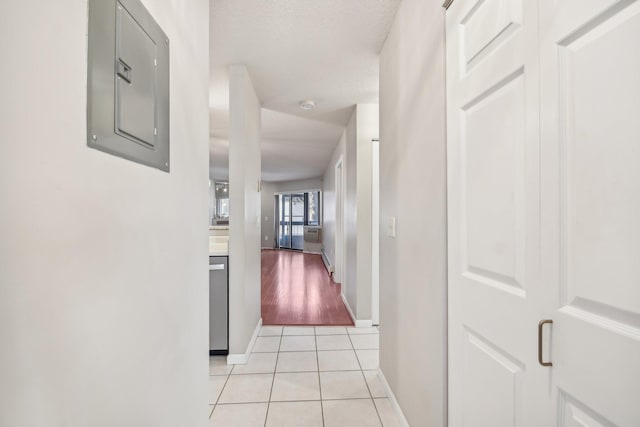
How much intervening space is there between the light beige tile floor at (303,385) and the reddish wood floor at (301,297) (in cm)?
51

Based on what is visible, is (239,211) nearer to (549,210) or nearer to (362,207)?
(362,207)

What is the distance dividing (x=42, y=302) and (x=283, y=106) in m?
3.32

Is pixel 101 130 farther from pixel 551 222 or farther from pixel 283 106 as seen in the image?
Result: pixel 283 106

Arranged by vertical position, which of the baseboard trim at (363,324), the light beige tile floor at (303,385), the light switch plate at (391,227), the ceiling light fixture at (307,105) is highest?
the ceiling light fixture at (307,105)

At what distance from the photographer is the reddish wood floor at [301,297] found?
3559mm

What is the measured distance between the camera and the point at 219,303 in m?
2.56

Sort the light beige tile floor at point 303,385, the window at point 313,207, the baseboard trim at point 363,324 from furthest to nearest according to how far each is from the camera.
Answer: the window at point 313,207
the baseboard trim at point 363,324
the light beige tile floor at point 303,385

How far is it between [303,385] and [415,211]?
1527 millimetres

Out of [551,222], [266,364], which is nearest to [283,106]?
[266,364]

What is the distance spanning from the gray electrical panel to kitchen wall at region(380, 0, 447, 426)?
3.47 feet

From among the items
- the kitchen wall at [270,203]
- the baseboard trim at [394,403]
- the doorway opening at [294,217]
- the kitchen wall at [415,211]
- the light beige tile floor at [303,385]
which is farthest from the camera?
the kitchen wall at [270,203]

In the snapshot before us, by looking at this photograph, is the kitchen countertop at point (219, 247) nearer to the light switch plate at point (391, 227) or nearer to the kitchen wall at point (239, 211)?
the kitchen wall at point (239, 211)

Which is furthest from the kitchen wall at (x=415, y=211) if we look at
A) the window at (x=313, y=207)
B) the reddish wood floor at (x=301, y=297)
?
the window at (x=313, y=207)

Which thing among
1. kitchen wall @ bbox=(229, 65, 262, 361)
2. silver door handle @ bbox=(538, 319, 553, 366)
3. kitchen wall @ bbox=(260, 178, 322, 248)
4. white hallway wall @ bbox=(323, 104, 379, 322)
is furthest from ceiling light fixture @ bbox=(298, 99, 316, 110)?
kitchen wall @ bbox=(260, 178, 322, 248)
